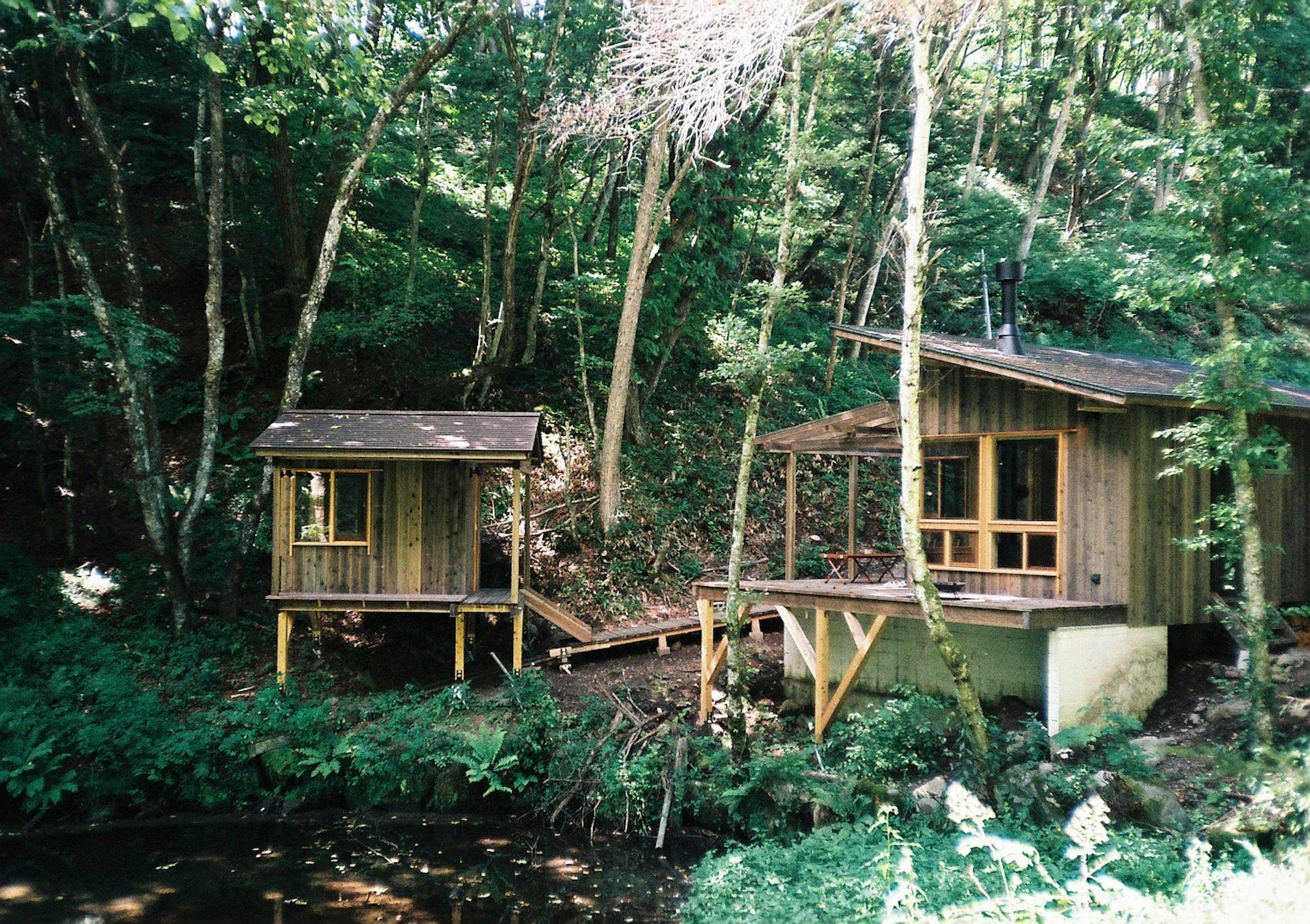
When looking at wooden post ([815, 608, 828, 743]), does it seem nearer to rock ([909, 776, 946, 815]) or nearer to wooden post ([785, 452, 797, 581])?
wooden post ([785, 452, 797, 581])

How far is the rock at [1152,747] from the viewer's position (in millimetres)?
8773

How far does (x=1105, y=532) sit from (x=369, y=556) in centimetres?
953

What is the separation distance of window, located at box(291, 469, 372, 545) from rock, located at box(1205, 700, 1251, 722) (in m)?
10.6

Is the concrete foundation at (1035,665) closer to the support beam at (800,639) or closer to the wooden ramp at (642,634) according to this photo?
the support beam at (800,639)

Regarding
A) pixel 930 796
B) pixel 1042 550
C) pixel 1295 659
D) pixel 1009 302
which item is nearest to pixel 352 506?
pixel 930 796

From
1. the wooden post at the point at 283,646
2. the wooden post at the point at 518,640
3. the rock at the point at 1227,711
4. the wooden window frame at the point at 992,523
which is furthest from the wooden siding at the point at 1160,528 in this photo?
the wooden post at the point at 283,646

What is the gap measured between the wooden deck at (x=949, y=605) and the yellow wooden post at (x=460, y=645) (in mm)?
3318

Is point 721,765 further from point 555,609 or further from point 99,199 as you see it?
point 99,199

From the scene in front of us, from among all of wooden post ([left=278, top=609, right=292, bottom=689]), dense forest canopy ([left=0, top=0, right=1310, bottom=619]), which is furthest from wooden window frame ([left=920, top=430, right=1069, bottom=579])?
wooden post ([left=278, top=609, right=292, bottom=689])

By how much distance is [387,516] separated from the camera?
13.1 metres

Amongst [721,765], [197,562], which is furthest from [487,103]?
[721,765]

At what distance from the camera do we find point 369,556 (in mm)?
13070

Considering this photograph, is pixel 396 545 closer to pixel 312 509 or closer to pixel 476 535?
pixel 476 535

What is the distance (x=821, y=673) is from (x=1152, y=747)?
3.77m
